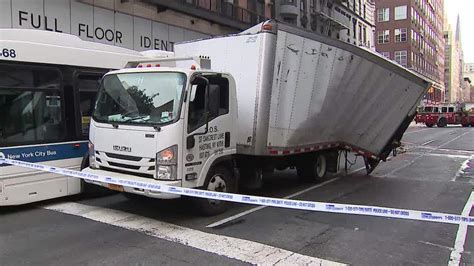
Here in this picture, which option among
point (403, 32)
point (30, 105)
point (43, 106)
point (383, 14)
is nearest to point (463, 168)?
point (43, 106)

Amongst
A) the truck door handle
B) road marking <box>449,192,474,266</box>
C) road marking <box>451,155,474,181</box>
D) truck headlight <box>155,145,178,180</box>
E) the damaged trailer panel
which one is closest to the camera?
road marking <box>449,192,474,266</box>

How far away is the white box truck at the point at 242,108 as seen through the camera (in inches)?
270

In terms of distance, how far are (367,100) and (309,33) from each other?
110 inches

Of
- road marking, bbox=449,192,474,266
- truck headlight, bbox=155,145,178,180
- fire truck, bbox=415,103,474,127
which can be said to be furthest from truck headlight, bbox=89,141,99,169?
fire truck, bbox=415,103,474,127

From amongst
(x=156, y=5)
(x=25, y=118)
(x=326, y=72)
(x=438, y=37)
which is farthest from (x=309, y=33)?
(x=438, y=37)

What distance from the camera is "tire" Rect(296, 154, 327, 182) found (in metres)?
Answer: 10.8

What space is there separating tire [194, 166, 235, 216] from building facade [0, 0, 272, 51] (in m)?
10.4

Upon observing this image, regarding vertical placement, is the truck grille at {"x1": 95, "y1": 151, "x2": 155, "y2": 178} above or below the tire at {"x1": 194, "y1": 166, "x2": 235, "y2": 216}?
above

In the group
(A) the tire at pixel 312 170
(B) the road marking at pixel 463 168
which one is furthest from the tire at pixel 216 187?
(B) the road marking at pixel 463 168

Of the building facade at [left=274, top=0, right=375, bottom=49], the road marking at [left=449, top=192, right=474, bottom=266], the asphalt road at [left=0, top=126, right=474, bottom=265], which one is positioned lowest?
the road marking at [left=449, top=192, right=474, bottom=266]

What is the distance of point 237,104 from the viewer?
26.6ft

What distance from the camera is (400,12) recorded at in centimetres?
8125

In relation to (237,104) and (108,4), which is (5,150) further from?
(108,4)

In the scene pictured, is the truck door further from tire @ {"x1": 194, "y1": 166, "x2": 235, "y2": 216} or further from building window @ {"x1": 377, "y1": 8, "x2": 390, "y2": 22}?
building window @ {"x1": 377, "y1": 8, "x2": 390, "y2": 22}
